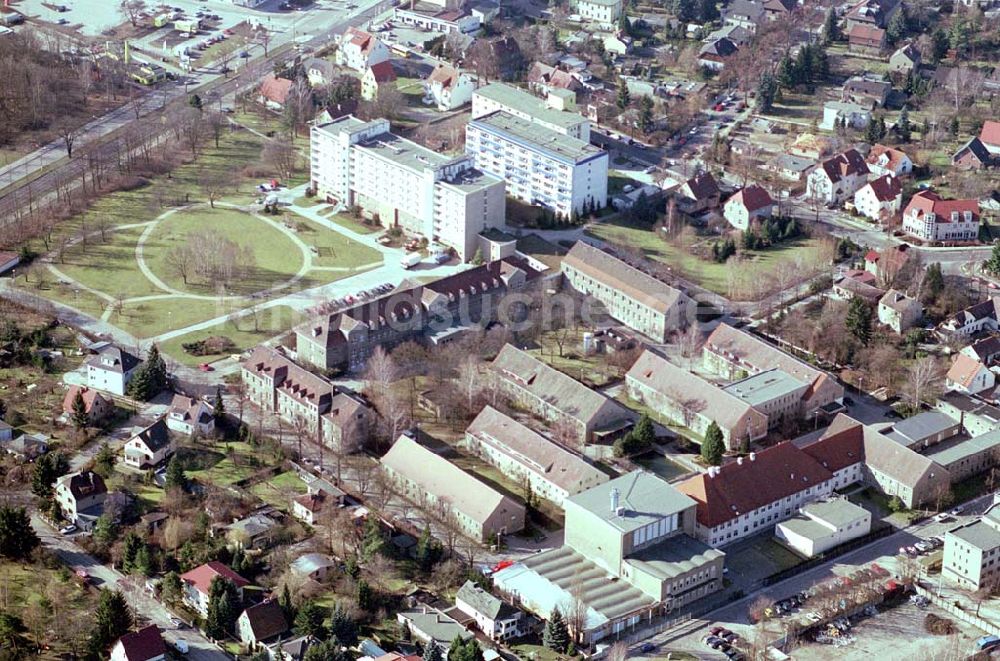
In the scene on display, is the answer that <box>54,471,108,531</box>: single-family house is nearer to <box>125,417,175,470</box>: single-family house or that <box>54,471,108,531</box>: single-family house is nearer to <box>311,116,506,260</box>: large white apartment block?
<box>125,417,175,470</box>: single-family house

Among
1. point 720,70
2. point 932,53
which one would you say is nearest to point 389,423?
point 720,70

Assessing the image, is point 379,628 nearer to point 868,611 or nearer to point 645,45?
point 868,611

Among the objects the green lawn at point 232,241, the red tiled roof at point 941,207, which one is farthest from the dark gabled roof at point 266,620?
the red tiled roof at point 941,207

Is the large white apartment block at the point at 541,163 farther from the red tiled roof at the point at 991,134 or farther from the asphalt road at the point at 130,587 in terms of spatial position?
the asphalt road at the point at 130,587

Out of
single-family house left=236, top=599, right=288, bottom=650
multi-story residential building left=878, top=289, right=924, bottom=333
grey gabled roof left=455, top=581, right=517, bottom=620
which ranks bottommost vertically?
single-family house left=236, top=599, right=288, bottom=650

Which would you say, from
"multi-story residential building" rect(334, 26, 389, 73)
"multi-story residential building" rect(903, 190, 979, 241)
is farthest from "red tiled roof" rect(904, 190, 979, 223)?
"multi-story residential building" rect(334, 26, 389, 73)
